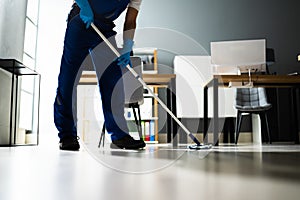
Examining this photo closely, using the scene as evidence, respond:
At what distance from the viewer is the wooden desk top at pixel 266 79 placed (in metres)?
3.24

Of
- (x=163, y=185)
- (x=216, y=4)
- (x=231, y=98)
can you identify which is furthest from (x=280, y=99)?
Answer: (x=163, y=185)

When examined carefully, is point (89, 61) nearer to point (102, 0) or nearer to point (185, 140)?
point (102, 0)

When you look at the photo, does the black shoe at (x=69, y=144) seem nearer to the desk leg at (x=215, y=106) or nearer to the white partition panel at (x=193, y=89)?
the desk leg at (x=215, y=106)

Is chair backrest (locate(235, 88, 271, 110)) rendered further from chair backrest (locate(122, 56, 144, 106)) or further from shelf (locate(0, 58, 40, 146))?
shelf (locate(0, 58, 40, 146))

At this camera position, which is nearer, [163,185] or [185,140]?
[163,185]

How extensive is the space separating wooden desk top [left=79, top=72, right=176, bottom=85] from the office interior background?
2268 mm

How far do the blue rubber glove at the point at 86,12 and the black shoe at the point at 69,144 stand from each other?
672mm

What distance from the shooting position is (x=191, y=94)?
16.9 ft

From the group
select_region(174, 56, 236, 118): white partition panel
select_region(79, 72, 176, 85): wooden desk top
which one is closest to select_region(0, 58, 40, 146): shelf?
select_region(79, 72, 176, 85): wooden desk top

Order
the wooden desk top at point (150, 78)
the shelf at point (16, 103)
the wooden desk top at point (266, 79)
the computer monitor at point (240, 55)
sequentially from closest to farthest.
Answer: the wooden desk top at point (150, 78) → the wooden desk top at point (266, 79) → the computer monitor at point (240, 55) → the shelf at point (16, 103)

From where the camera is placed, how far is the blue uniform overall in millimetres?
1975

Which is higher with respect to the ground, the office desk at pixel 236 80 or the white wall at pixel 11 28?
the white wall at pixel 11 28

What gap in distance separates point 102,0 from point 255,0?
4.41 meters

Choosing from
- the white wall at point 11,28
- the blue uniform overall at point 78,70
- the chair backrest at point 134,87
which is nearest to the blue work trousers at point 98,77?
the blue uniform overall at point 78,70
